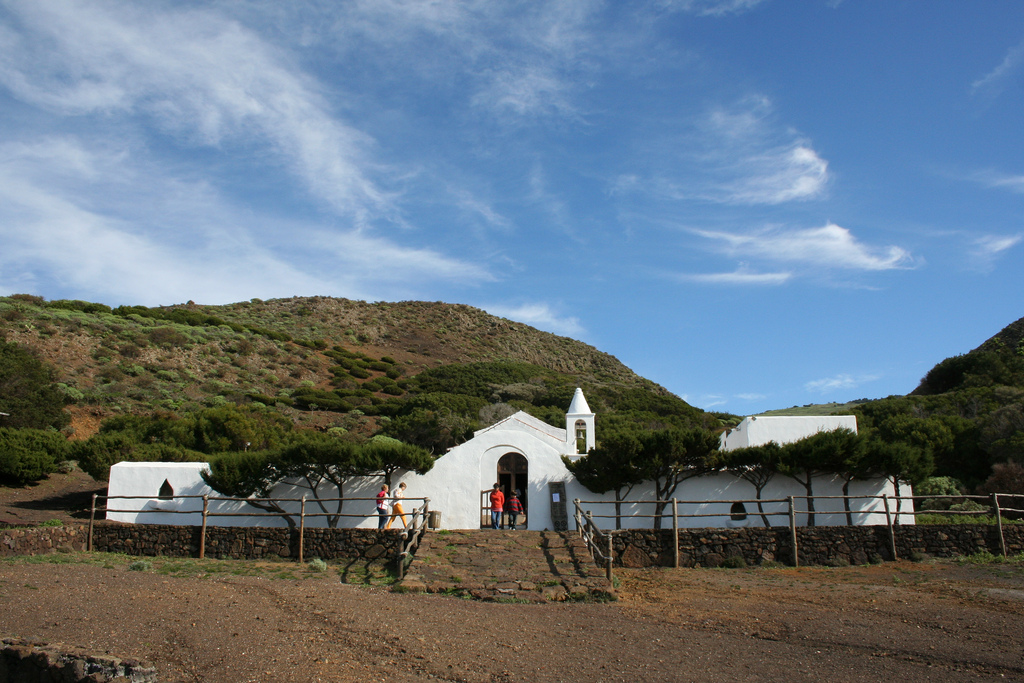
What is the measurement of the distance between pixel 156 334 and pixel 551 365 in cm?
3948

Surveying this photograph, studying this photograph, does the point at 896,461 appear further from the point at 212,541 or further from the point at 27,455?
the point at 27,455

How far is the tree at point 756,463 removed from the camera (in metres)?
19.4

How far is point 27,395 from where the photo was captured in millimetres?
28562

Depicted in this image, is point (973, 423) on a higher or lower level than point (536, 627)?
higher

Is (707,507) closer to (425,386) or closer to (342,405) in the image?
(342,405)

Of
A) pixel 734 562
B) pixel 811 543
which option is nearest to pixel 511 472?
pixel 734 562

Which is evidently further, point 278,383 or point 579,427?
point 278,383

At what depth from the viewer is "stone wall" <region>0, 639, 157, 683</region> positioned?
780 centimetres

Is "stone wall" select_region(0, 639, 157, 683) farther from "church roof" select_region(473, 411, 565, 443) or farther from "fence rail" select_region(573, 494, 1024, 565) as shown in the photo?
"church roof" select_region(473, 411, 565, 443)

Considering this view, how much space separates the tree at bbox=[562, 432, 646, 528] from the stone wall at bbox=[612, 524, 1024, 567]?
1.35m

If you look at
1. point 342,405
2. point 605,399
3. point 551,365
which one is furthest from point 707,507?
point 551,365

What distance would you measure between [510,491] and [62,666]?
14214mm

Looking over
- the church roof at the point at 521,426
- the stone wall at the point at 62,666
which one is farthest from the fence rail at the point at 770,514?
the stone wall at the point at 62,666

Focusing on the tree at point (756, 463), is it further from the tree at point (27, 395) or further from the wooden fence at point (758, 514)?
the tree at point (27, 395)
